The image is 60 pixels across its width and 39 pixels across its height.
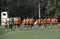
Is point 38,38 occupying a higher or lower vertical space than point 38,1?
lower

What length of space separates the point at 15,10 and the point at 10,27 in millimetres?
43449

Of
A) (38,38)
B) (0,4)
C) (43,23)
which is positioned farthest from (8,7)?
(38,38)

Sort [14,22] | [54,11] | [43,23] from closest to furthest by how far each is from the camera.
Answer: [14,22]
[43,23]
[54,11]

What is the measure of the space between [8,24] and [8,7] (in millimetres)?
39830

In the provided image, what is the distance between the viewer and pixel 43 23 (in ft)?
134

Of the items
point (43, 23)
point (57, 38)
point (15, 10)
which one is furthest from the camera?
point (15, 10)

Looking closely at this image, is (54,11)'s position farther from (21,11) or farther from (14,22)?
(14,22)

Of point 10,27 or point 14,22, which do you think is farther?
point 14,22

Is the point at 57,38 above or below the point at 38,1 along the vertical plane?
below

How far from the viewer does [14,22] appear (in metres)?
38.2

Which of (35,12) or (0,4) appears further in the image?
→ (35,12)

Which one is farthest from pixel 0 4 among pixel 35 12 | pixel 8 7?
pixel 35 12

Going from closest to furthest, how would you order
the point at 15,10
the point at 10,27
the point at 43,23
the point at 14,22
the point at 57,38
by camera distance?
the point at 57,38, the point at 10,27, the point at 14,22, the point at 43,23, the point at 15,10

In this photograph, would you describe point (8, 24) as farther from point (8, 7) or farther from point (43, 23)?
point (8, 7)
